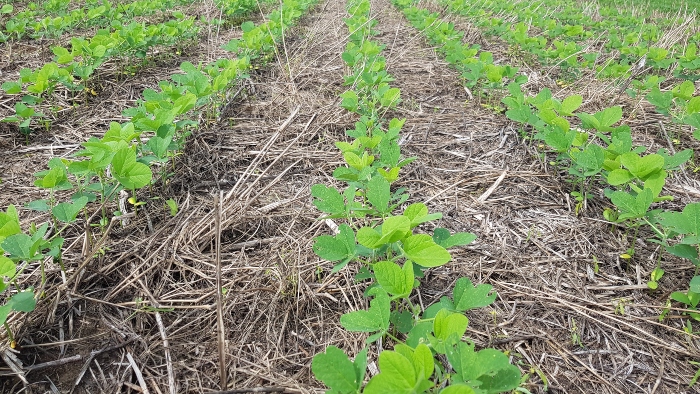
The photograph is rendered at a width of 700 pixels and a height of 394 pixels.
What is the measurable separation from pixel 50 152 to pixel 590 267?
2.63 m

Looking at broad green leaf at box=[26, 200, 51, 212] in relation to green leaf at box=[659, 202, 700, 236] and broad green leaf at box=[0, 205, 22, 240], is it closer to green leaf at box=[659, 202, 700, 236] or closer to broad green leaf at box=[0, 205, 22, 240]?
broad green leaf at box=[0, 205, 22, 240]

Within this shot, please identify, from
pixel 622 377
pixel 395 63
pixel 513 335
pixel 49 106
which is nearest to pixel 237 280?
pixel 513 335

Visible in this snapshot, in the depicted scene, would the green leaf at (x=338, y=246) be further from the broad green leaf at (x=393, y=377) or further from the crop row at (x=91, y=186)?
the crop row at (x=91, y=186)

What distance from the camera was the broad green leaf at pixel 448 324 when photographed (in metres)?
0.97

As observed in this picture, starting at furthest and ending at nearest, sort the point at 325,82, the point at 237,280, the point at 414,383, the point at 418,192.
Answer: the point at 325,82 < the point at 418,192 < the point at 237,280 < the point at 414,383

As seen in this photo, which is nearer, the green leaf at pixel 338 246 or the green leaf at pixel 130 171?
the green leaf at pixel 338 246

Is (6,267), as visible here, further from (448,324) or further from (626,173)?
(626,173)

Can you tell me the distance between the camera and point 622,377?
3.82ft

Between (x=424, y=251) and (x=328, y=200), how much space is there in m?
0.39

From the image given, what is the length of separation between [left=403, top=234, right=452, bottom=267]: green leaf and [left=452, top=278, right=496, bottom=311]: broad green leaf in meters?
0.12

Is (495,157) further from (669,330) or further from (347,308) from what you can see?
(347,308)

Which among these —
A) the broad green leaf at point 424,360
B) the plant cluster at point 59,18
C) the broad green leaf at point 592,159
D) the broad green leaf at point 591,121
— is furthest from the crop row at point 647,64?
the plant cluster at point 59,18

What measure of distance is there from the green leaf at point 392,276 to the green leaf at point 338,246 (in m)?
0.16

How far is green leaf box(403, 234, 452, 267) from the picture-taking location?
110cm
